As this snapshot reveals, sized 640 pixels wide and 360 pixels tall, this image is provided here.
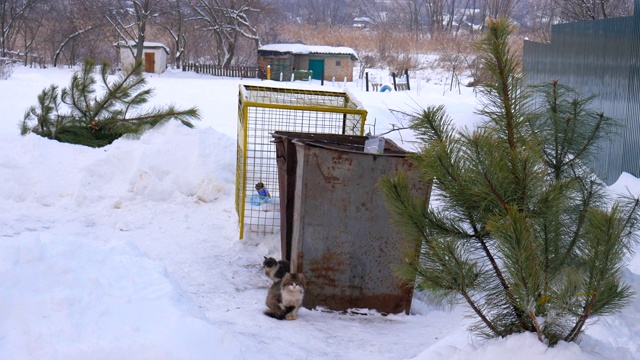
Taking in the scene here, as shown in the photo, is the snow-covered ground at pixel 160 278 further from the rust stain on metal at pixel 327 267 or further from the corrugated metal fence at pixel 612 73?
the corrugated metal fence at pixel 612 73

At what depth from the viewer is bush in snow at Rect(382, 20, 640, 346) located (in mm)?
3346

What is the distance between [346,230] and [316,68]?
41.7 m

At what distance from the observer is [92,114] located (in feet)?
37.5

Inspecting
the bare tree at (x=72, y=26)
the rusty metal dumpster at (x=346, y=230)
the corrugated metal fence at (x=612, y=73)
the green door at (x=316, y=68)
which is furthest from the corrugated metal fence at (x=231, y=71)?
the rusty metal dumpster at (x=346, y=230)

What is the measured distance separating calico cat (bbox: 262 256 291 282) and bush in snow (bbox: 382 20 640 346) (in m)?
2.48

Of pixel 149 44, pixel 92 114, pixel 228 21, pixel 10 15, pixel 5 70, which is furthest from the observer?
pixel 228 21

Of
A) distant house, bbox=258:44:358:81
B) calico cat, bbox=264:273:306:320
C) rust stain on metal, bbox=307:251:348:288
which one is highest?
distant house, bbox=258:44:358:81

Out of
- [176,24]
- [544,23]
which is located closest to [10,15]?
[176,24]

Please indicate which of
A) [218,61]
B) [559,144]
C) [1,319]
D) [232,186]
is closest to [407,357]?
[559,144]

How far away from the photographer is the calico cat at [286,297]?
5.51 m

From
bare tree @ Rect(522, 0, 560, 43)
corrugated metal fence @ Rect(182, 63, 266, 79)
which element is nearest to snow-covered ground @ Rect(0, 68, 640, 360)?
bare tree @ Rect(522, 0, 560, 43)

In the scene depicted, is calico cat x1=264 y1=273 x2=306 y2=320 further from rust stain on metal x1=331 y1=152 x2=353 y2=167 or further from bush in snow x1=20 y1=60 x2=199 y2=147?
bush in snow x1=20 y1=60 x2=199 y2=147

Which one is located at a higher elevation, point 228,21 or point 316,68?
point 228,21

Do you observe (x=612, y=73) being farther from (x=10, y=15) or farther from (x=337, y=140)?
(x=10, y=15)
